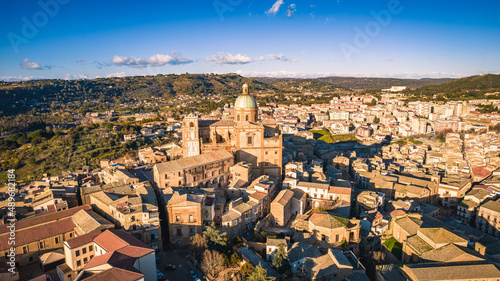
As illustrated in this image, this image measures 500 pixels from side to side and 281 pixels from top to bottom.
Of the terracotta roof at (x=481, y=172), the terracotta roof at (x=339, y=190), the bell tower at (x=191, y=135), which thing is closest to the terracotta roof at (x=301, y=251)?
the terracotta roof at (x=339, y=190)

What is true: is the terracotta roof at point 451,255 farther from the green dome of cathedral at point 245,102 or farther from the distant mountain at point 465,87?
the distant mountain at point 465,87

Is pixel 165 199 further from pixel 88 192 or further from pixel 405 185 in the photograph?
pixel 405 185

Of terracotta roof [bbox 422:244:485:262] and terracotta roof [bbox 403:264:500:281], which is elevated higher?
terracotta roof [bbox 403:264:500:281]

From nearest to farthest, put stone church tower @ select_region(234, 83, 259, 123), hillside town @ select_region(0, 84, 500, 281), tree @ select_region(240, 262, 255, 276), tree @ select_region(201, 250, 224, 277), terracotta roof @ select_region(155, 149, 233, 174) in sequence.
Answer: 1. tree @ select_region(240, 262, 255, 276)
2. tree @ select_region(201, 250, 224, 277)
3. hillside town @ select_region(0, 84, 500, 281)
4. terracotta roof @ select_region(155, 149, 233, 174)
5. stone church tower @ select_region(234, 83, 259, 123)

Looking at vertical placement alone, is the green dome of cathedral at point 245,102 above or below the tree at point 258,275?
above

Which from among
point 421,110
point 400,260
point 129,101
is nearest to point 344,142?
point 421,110

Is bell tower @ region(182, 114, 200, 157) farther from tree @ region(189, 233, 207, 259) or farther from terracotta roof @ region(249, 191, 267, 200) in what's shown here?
tree @ region(189, 233, 207, 259)

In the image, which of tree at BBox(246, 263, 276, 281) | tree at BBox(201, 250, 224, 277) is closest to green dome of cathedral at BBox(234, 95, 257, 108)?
tree at BBox(201, 250, 224, 277)
